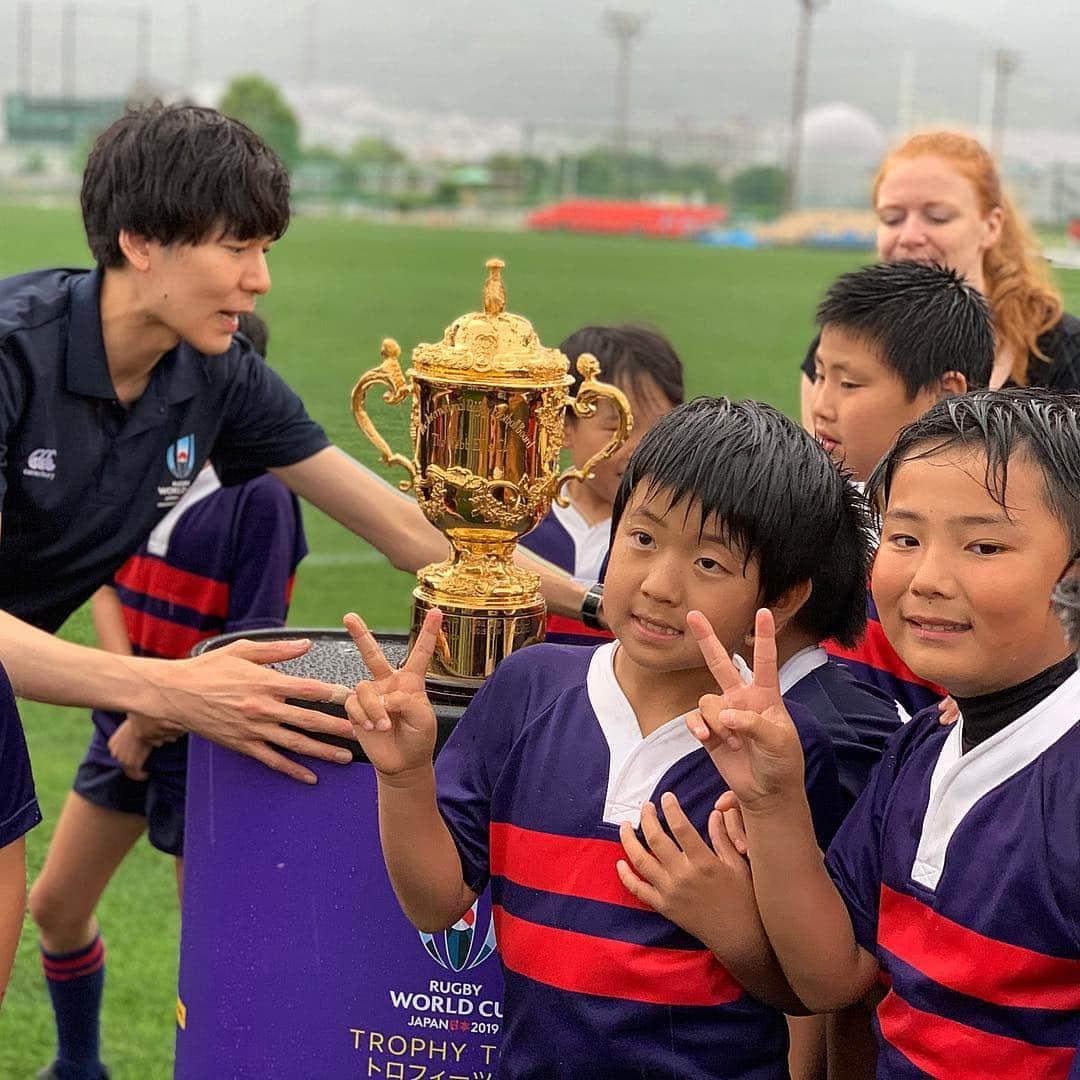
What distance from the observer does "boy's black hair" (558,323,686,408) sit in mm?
2803

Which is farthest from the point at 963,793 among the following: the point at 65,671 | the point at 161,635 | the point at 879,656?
the point at 161,635

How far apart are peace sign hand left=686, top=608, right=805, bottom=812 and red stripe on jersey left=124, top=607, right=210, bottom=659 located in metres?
1.69

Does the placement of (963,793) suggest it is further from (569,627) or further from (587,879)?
(569,627)

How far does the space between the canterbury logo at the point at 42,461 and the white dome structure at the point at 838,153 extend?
221 ft

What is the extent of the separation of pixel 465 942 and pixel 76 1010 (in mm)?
1299

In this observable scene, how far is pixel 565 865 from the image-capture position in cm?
162

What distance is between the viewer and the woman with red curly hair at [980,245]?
9.98 feet

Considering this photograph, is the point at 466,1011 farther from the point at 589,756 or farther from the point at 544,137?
the point at 544,137

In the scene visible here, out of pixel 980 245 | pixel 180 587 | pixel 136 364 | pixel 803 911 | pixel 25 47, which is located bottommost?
pixel 180 587

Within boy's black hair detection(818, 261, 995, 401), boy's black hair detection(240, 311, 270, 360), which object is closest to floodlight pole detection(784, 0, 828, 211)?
boy's black hair detection(240, 311, 270, 360)

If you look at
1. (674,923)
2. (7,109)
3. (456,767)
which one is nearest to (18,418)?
(456,767)

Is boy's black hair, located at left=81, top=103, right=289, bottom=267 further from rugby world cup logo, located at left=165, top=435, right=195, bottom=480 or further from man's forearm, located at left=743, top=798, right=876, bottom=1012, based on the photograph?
man's forearm, located at left=743, top=798, right=876, bottom=1012

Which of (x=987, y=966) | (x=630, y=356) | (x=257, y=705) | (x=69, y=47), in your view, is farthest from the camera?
(x=69, y=47)

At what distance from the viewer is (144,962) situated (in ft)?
11.1
